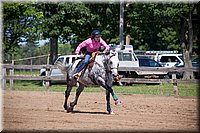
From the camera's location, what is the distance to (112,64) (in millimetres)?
12383

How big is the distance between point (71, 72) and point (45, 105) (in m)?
2.33

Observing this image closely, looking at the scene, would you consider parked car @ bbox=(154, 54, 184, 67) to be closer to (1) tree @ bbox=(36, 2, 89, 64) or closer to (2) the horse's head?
(1) tree @ bbox=(36, 2, 89, 64)

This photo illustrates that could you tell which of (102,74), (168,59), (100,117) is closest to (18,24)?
(168,59)

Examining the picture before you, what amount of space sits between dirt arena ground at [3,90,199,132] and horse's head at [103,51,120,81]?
3.69 ft

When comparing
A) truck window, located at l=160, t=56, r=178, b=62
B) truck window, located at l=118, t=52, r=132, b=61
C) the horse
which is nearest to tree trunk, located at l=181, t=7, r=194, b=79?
truck window, located at l=160, t=56, r=178, b=62

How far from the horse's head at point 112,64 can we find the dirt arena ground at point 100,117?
1.12 m

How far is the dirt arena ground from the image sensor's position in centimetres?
979

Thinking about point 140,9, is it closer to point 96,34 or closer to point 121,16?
point 121,16

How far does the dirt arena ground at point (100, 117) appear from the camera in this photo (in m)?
9.79

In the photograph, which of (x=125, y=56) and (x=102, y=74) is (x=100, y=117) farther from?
(x=125, y=56)

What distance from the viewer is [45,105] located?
1505 centimetres

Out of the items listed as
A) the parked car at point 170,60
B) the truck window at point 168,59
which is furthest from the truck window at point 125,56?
the truck window at point 168,59

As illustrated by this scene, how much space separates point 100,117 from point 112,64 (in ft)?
5.34

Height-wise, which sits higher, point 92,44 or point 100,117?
point 92,44
